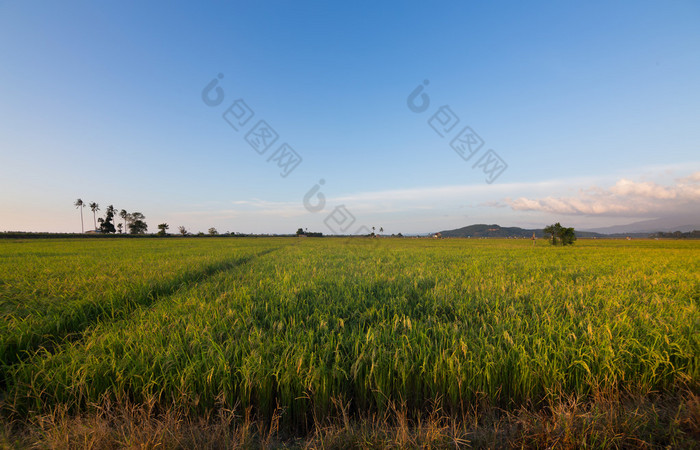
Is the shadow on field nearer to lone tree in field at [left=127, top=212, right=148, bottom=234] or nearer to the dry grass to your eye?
the dry grass

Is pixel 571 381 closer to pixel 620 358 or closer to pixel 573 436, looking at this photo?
pixel 620 358

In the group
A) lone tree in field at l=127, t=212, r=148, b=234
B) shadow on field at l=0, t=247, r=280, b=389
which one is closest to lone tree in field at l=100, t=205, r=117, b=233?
lone tree in field at l=127, t=212, r=148, b=234

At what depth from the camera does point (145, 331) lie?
12.3 ft

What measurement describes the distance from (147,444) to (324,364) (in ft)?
4.83

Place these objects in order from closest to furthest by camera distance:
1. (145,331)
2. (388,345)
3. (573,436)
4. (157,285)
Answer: (573,436)
(388,345)
(145,331)
(157,285)

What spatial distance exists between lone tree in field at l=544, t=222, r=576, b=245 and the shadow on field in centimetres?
4438

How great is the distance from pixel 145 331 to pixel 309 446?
3.24 m

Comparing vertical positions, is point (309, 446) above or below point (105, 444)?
below

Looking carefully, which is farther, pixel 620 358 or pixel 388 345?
pixel 388 345

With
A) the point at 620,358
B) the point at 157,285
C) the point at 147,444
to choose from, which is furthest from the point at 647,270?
the point at 157,285

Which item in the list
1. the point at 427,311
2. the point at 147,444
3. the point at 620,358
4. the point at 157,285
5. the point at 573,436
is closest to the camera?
the point at 147,444

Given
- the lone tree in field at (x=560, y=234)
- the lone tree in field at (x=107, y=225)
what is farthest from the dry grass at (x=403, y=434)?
the lone tree in field at (x=107, y=225)

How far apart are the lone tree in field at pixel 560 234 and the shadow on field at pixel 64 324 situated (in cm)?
4438

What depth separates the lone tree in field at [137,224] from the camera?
12700 cm
